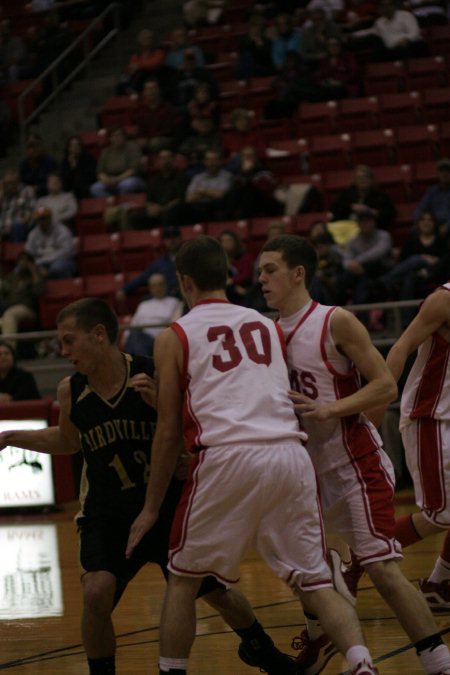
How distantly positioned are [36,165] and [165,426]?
12.1m

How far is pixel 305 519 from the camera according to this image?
14.2ft

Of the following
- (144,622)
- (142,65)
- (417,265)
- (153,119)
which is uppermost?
(142,65)

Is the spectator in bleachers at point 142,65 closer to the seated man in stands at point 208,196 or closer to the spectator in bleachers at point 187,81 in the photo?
the spectator in bleachers at point 187,81

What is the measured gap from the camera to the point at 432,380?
5.72 m

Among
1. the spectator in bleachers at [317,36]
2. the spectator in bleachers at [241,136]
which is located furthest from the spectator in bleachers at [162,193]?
the spectator in bleachers at [317,36]

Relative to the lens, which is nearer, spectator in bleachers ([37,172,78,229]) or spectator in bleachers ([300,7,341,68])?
spectator in bleachers ([37,172,78,229])

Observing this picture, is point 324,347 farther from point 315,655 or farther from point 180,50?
point 180,50

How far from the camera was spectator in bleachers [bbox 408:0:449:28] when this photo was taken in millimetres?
15617

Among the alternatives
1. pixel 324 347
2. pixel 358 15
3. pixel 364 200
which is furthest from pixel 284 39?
pixel 324 347

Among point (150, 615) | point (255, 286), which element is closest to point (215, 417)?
point (150, 615)

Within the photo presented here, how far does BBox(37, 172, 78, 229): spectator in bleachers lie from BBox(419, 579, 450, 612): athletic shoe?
9.69m

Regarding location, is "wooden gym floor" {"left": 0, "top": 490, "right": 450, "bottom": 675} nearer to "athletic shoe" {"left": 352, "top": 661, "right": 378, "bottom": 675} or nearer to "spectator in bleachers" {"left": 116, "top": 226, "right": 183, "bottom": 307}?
"athletic shoe" {"left": 352, "top": 661, "right": 378, "bottom": 675}

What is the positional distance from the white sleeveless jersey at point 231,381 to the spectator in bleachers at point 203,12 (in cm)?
1388

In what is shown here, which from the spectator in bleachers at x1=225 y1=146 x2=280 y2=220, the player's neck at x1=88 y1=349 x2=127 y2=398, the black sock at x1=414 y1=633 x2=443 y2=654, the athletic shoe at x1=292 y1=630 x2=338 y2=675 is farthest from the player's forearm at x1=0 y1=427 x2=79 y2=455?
the spectator in bleachers at x1=225 y1=146 x2=280 y2=220
